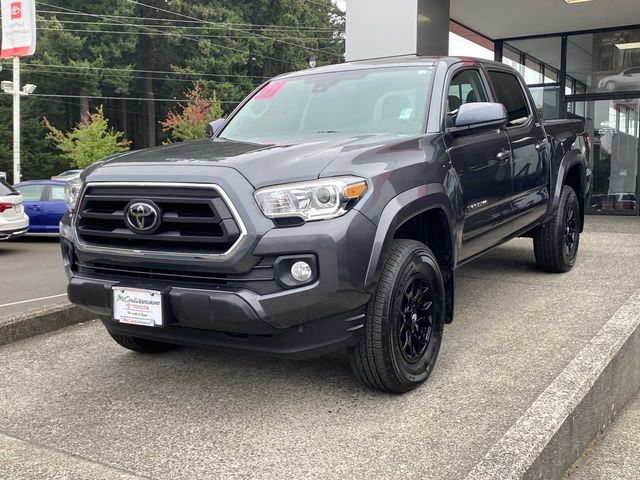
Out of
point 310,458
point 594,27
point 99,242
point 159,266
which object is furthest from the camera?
point 594,27

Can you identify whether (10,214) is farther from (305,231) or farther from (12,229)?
(305,231)

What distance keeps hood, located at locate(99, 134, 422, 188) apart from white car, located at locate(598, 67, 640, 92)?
10.2 meters

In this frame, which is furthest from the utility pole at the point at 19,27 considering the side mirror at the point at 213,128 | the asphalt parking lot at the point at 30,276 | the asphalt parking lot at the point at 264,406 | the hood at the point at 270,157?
the hood at the point at 270,157

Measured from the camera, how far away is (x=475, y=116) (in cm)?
399

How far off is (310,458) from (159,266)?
3.71 feet

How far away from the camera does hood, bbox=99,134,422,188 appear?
10.2ft

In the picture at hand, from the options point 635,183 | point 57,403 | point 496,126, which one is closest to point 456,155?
point 496,126

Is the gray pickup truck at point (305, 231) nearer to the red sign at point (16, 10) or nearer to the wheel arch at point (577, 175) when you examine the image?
the wheel arch at point (577, 175)

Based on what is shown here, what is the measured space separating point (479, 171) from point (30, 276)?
298 inches

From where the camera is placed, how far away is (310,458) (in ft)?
9.37

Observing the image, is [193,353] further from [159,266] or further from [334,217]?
[334,217]

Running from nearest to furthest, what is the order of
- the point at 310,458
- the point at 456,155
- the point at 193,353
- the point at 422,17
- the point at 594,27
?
the point at 310,458 < the point at 456,155 < the point at 193,353 < the point at 422,17 < the point at 594,27

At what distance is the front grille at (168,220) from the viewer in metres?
3.01

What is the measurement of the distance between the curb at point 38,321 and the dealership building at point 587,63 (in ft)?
27.4
